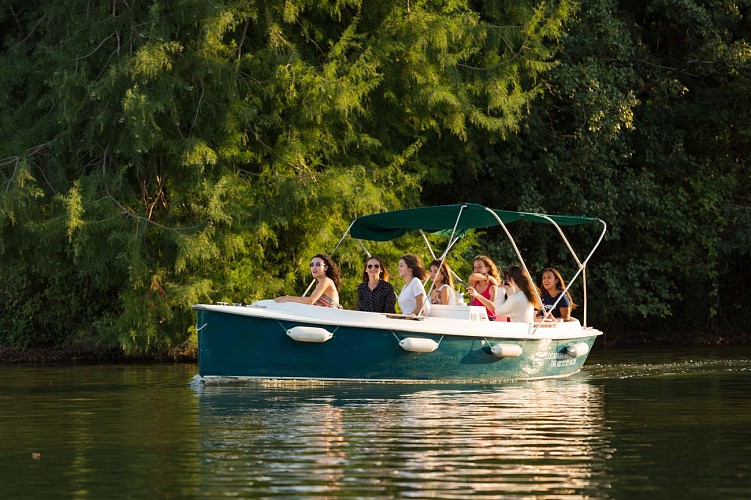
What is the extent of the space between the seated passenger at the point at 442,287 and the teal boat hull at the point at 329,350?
0.78m

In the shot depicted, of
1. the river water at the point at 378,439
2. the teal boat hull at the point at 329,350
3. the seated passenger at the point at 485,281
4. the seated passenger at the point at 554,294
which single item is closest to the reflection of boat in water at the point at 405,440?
the river water at the point at 378,439

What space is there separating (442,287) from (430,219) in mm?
902

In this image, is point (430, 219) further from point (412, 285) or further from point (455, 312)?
point (455, 312)

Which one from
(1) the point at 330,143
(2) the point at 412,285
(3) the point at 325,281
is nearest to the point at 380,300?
(2) the point at 412,285

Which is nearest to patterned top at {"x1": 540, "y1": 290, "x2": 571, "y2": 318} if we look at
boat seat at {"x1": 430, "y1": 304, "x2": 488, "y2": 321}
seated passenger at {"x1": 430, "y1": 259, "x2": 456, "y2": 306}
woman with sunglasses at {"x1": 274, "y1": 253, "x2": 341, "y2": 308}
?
seated passenger at {"x1": 430, "y1": 259, "x2": 456, "y2": 306}

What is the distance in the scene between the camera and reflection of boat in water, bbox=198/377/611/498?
934cm

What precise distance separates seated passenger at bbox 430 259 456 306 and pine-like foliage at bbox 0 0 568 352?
11.3 ft

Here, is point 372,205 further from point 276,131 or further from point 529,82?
point 529,82

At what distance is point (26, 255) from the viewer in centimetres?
2273

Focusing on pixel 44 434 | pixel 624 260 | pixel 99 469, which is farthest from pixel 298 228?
pixel 99 469

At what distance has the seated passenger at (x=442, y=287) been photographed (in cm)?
1892

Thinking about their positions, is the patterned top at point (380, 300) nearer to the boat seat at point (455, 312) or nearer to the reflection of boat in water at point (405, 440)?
the boat seat at point (455, 312)

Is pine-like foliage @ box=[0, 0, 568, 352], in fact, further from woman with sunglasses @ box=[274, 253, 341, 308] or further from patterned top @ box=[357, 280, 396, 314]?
patterned top @ box=[357, 280, 396, 314]

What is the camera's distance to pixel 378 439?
11703 mm
